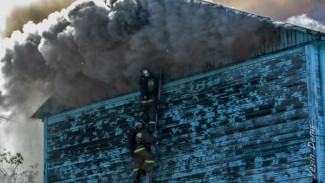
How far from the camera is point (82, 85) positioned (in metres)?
19.0

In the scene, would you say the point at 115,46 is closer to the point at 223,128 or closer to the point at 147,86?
the point at 147,86

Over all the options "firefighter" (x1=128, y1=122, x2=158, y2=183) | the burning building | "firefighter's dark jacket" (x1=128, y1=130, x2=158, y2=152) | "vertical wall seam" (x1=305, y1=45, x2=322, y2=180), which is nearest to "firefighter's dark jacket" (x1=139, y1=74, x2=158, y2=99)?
the burning building

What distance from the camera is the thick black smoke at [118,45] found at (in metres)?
15.3

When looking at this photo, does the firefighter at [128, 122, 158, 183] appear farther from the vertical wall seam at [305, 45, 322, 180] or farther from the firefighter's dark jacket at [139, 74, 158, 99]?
the vertical wall seam at [305, 45, 322, 180]

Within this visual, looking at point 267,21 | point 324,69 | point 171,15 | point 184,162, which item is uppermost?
point 171,15

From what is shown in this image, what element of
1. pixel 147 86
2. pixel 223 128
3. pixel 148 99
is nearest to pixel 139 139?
pixel 148 99

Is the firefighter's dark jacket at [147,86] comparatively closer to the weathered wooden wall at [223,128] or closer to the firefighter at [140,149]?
the weathered wooden wall at [223,128]

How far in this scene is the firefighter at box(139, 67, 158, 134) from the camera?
52.7 ft

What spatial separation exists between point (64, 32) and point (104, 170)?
5.08 meters

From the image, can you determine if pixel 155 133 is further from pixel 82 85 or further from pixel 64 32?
pixel 64 32

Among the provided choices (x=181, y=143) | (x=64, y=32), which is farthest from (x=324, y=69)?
(x=64, y=32)

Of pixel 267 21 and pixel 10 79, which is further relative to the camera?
pixel 10 79

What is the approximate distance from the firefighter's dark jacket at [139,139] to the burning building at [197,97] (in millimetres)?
767

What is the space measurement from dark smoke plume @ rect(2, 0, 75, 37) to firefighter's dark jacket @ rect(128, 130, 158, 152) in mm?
15574
